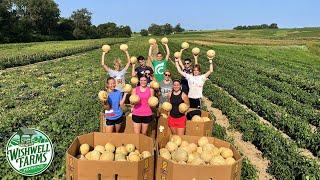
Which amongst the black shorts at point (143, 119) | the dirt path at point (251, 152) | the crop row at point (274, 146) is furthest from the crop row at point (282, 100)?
the black shorts at point (143, 119)

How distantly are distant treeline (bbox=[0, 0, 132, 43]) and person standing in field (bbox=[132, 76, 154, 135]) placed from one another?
220 feet

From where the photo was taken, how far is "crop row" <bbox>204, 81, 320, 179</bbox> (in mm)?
9156

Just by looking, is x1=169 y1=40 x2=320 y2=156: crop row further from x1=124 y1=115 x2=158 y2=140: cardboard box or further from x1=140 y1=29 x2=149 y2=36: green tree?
x1=140 y1=29 x2=149 y2=36: green tree

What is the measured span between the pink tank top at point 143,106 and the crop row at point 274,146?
3018 mm

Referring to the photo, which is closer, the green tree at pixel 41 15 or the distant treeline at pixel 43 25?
the distant treeline at pixel 43 25

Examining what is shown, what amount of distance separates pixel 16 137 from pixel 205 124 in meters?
3.94

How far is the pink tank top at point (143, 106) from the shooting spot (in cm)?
857

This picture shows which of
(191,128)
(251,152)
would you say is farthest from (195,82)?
(251,152)

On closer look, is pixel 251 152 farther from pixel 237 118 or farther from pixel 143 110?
pixel 143 110

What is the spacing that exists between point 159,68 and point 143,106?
3318 millimetres

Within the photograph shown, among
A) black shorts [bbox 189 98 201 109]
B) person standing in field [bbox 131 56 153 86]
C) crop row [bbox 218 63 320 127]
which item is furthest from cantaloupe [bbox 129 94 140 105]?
crop row [bbox 218 63 320 127]

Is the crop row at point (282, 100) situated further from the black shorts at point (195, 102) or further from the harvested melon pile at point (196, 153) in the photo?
the harvested melon pile at point (196, 153)

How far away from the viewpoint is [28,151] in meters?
5.71

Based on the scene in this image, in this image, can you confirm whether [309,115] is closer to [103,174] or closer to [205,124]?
[205,124]
